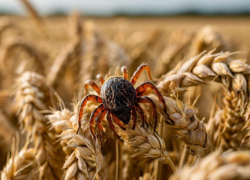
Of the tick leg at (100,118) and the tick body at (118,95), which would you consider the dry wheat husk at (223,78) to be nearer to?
the tick body at (118,95)

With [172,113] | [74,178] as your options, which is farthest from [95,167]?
[172,113]

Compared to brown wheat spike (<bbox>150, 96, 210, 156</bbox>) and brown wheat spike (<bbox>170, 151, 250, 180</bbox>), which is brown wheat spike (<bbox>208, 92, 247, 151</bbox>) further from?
brown wheat spike (<bbox>170, 151, 250, 180</bbox>)

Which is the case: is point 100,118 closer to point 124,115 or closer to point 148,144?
point 124,115

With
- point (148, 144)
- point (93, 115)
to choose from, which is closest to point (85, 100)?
point (93, 115)

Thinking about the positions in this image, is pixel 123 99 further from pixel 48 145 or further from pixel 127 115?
pixel 48 145

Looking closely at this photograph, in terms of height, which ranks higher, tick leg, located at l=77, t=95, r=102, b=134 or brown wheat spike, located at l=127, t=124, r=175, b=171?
tick leg, located at l=77, t=95, r=102, b=134

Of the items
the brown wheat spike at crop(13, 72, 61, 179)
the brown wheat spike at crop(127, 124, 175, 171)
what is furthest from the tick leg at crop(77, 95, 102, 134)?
the brown wheat spike at crop(13, 72, 61, 179)
